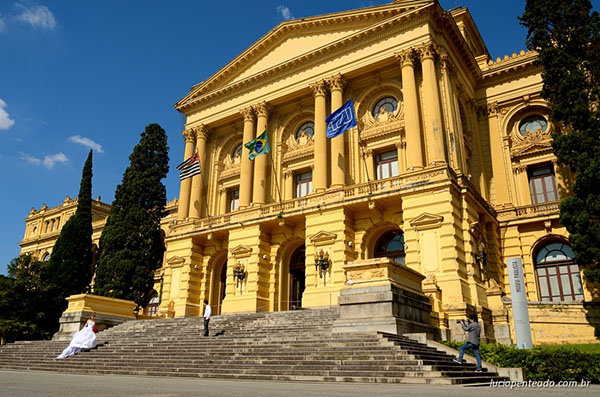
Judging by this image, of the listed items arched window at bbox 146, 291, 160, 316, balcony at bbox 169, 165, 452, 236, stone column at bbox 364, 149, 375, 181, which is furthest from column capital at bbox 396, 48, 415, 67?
arched window at bbox 146, 291, 160, 316

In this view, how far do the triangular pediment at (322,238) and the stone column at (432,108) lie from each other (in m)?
6.55

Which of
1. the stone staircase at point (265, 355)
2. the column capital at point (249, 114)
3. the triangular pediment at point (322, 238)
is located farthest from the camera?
the column capital at point (249, 114)

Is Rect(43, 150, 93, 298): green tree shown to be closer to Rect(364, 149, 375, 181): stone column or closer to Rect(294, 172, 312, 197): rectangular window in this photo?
Rect(294, 172, 312, 197): rectangular window

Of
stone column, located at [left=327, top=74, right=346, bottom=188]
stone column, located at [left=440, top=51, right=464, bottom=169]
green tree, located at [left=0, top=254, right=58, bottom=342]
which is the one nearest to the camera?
stone column, located at [left=440, top=51, right=464, bottom=169]

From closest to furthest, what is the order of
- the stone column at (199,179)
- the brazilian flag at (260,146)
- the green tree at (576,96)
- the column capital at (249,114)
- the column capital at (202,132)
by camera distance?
the green tree at (576,96) < the brazilian flag at (260,146) < the column capital at (249,114) < the stone column at (199,179) < the column capital at (202,132)

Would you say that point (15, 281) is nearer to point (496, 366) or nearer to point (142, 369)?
point (142, 369)

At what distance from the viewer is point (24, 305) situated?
31.6 metres

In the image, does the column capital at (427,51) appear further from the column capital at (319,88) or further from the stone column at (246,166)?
the stone column at (246,166)

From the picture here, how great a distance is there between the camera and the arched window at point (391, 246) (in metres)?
26.0

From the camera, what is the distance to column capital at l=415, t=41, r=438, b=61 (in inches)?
1058

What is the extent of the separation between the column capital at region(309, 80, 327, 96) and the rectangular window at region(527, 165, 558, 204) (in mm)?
14055

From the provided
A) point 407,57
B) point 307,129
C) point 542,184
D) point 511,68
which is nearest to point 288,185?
point 307,129

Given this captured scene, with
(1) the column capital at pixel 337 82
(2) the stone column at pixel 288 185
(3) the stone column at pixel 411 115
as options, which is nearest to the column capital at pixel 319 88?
(1) the column capital at pixel 337 82

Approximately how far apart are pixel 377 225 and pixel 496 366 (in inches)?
505
